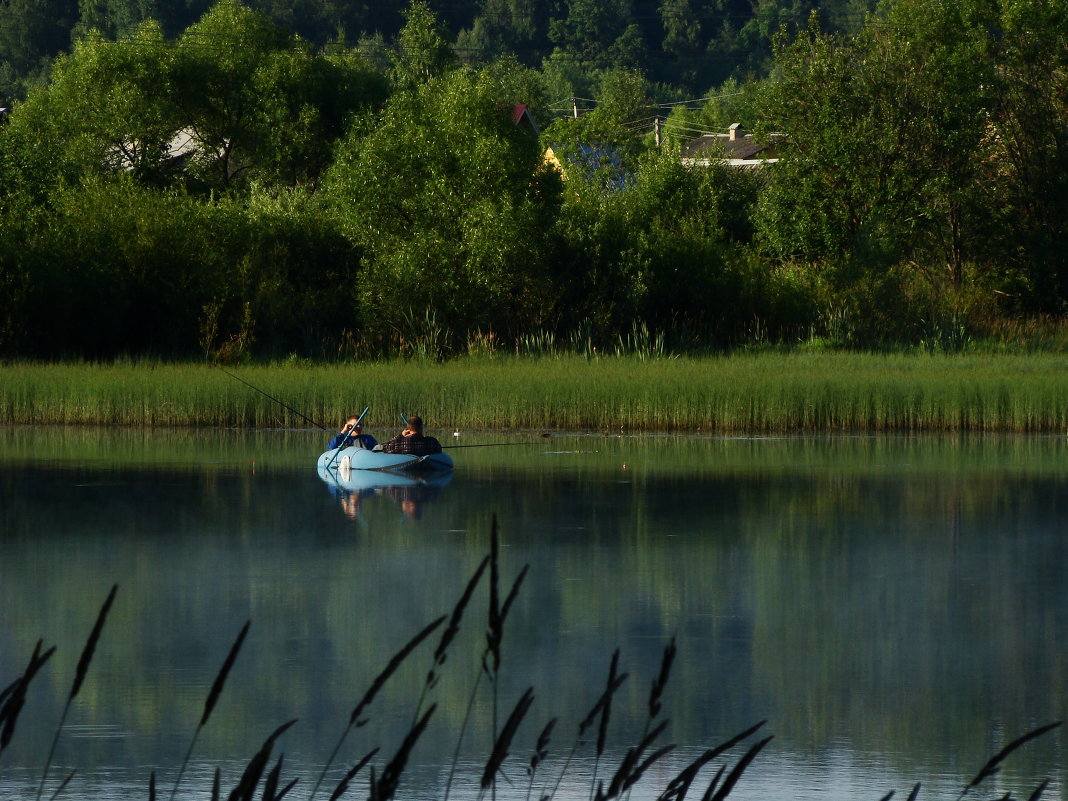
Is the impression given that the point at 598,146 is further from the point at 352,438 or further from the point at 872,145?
the point at 352,438

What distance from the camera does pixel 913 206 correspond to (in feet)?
113

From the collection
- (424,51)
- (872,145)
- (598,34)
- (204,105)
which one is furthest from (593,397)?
(598,34)

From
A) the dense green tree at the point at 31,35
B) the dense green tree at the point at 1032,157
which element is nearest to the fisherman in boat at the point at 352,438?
the dense green tree at the point at 1032,157

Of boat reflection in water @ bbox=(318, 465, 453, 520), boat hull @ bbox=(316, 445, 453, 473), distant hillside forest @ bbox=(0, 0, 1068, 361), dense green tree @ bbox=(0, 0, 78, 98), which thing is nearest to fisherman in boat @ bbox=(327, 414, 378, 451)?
boat hull @ bbox=(316, 445, 453, 473)

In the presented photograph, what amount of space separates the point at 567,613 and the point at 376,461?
7921mm

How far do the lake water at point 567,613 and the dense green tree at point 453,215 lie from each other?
1245 cm

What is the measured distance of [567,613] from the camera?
10625 mm

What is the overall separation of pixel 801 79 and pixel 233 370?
46.8 feet

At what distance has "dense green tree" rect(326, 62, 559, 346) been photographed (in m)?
31.5

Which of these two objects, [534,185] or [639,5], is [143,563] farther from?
[639,5]

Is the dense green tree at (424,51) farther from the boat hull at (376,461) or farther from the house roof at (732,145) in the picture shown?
the boat hull at (376,461)

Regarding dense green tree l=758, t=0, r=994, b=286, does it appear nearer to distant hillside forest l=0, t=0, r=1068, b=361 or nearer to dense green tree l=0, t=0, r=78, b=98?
distant hillside forest l=0, t=0, r=1068, b=361

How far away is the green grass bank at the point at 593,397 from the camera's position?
22453 mm

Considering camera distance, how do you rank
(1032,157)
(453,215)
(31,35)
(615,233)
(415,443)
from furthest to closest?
(31,35), (1032,157), (615,233), (453,215), (415,443)
